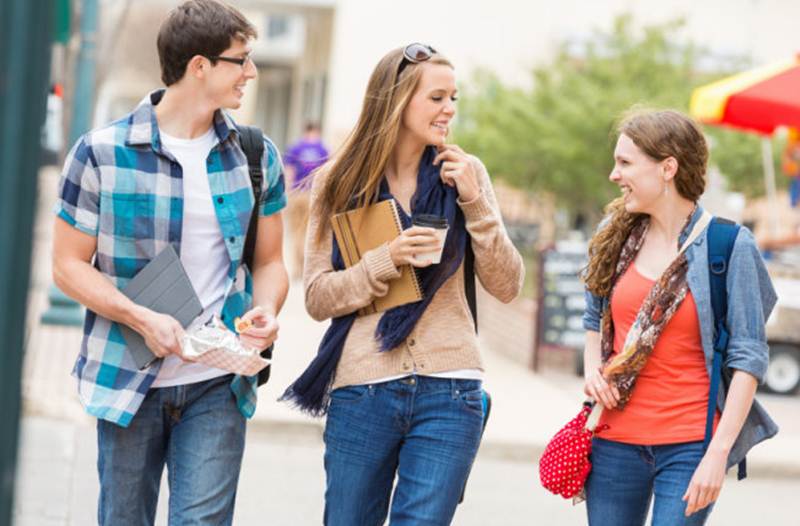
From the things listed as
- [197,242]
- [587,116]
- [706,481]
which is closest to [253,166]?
[197,242]

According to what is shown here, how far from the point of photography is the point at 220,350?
3803 mm

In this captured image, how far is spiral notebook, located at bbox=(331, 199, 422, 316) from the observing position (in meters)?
4.09

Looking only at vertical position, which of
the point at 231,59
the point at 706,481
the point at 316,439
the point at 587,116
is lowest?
the point at 316,439

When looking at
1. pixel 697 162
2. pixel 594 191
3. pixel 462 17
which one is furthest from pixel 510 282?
pixel 462 17

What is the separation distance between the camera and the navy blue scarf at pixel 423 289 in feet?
13.4

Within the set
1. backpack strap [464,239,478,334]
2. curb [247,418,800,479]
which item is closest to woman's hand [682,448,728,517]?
backpack strap [464,239,478,334]

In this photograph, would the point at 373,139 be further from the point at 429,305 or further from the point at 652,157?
the point at 652,157

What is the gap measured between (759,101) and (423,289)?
10699 millimetres

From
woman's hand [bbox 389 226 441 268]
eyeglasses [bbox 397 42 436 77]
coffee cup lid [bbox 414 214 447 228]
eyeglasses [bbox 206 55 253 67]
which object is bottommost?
woman's hand [bbox 389 226 441 268]

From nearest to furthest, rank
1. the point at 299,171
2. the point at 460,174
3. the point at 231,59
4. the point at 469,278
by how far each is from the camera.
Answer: the point at 231,59
the point at 460,174
the point at 469,278
the point at 299,171

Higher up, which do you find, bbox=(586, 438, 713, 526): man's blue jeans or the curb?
bbox=(586, 438, 713, 526): man's blue jeans

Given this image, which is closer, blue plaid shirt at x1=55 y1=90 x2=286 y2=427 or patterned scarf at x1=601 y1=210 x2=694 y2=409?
blue plaid shirt at x1=55 y1=90 x2=286 y2=427

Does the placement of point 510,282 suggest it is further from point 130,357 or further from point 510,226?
point 510,226

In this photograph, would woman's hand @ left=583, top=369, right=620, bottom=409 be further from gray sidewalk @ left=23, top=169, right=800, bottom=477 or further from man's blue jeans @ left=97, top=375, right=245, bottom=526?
gray sidewalk @ left=23, top=169, right=800, bottom=477
